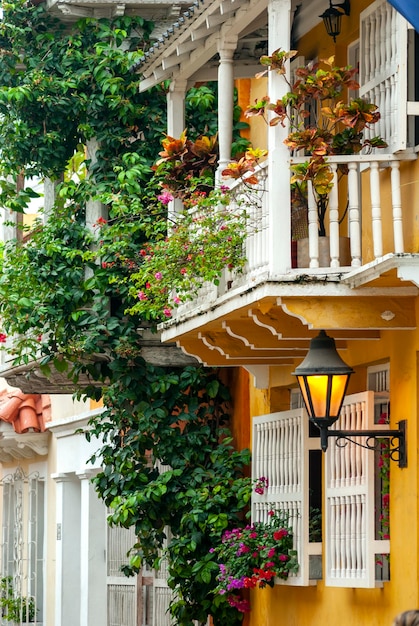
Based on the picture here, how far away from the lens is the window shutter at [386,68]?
34.5 ft

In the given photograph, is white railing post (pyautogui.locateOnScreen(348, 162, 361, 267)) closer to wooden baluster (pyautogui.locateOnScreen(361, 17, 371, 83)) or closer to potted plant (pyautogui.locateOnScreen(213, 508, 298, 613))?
wooden baluster (pyautogui.locateOnScreen(361, 17, 371, 83))

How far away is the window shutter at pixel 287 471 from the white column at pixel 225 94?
81.9 inches

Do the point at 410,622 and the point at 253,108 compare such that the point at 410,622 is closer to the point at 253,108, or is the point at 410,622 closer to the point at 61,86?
the point at 253,108

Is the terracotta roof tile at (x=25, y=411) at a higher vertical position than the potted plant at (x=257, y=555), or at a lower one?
higher

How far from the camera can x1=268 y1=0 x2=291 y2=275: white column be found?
422 inches

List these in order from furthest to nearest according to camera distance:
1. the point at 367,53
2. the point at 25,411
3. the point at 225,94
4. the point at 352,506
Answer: the point at 25,411 → the point at 225,94 → the point at 352,506 → the point at 367,53

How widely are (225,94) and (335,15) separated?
3.47 ft

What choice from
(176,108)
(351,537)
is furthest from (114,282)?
(351,537)

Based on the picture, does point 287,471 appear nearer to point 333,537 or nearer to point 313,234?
point 333,537

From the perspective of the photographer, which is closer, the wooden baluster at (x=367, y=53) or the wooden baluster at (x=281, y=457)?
the wooden baluster at (x=367, y=53)

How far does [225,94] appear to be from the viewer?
12703 mm

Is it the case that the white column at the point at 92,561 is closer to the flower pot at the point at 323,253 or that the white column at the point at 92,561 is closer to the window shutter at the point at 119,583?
the window shutter at the point at 119,583

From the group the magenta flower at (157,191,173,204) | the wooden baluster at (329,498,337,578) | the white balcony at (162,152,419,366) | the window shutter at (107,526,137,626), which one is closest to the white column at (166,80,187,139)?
the magenta flower at (157,191,173,204)

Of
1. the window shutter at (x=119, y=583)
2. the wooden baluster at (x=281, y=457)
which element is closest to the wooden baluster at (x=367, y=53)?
the wooden baluster at (x=281, y=457)
